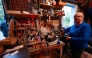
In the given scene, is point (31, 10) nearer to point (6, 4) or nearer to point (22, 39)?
point (6, 4)

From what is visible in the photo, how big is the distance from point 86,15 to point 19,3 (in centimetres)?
257

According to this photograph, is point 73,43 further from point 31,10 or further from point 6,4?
point 6,4

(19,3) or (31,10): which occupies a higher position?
(19,3)

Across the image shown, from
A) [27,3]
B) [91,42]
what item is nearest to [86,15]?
[91,42]

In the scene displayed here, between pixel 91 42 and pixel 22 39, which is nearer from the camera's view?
pixel 22 39

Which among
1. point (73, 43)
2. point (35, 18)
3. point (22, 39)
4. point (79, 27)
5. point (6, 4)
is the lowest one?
point (73, 43)

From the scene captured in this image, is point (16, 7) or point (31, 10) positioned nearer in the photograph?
point (16, 7)

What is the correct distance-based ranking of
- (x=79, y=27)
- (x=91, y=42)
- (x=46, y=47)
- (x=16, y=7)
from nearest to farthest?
(x=16, y=7) → (x=46, y=47) → (x=79, y=27) → (x=91, y=42)

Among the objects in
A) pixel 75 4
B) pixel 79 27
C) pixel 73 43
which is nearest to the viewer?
pixel 79 27

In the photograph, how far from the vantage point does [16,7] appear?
1.53 m

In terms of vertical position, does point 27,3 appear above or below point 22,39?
above

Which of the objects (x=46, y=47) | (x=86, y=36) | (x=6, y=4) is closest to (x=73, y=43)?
(x=86, y=36)

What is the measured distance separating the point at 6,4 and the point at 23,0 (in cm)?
32

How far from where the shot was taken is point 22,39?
1.55m
